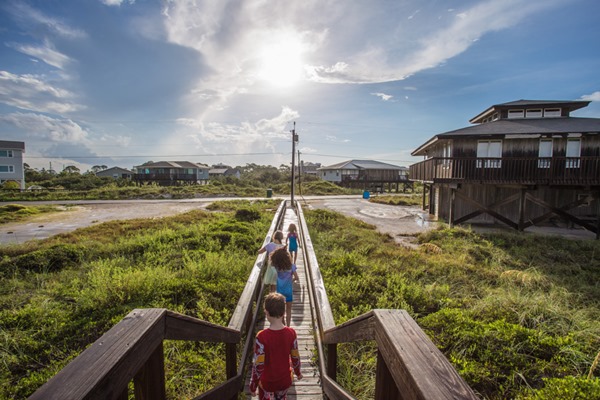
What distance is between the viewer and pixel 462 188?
20.3 meters

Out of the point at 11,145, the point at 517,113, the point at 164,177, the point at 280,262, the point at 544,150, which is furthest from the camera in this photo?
the point at 164,177

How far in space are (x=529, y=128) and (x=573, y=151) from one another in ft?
8.31

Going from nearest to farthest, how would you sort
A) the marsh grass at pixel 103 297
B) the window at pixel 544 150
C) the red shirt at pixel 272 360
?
the red shirt at pixel 272 360, the marsh grass at pixel 103 297, the window at pixel 544 150

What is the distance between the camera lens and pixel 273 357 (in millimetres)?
3096

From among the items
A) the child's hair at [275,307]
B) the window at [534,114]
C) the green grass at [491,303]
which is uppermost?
the window at [534,114]

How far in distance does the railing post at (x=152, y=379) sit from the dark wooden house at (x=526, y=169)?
18.6m

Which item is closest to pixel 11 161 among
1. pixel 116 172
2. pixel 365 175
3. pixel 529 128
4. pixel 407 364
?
pixel 116 172

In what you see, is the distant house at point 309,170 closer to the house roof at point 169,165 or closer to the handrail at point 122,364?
the house roof at point 169,165

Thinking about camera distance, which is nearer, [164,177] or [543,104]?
[543,104]

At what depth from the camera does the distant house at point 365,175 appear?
60188mm

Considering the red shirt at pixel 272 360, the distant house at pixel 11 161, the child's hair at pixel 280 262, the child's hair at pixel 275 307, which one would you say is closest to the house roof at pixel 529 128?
the child's hair at pixel 280 262

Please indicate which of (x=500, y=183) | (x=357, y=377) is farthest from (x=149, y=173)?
(x=357, y=377)

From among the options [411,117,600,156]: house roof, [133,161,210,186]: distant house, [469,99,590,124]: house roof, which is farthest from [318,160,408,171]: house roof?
[411,117,600,156]: house roof

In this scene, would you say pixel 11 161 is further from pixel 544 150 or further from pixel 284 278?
pixel 544 150
